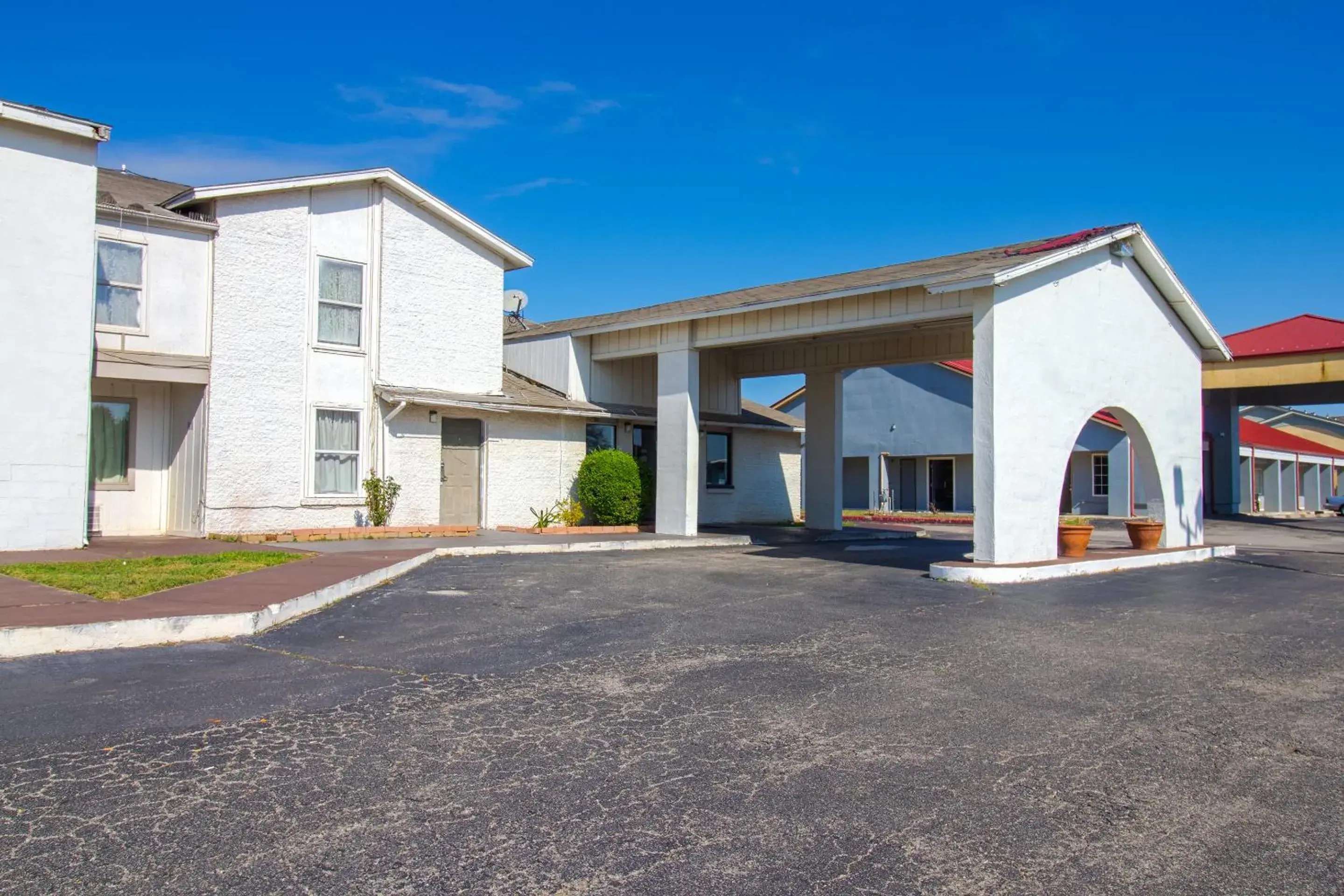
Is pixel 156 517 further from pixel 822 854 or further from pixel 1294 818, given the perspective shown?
pixel 1294 818

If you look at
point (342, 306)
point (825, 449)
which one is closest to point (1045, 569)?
point (825, 449)

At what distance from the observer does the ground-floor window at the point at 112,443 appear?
52.0 ft

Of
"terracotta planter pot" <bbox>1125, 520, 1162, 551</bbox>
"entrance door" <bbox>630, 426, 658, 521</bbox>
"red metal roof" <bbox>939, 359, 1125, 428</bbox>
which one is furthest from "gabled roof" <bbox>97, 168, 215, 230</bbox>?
"red metal roof" <bbox>939, 359, 1125, 428</bbox>

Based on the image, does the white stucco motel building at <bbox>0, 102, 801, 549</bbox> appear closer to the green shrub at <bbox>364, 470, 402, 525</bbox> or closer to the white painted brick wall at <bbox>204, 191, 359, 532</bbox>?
the white painted brick wall at <bbox>204, 191, 359, 532</bbox>

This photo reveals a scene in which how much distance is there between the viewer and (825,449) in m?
23.6

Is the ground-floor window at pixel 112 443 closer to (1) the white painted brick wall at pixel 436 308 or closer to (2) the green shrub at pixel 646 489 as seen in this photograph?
(1) the white painted brick wall at pixel 436 308

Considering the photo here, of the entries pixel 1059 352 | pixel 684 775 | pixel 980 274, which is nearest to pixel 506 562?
pixel 980 274

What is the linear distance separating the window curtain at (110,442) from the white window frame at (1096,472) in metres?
30.4

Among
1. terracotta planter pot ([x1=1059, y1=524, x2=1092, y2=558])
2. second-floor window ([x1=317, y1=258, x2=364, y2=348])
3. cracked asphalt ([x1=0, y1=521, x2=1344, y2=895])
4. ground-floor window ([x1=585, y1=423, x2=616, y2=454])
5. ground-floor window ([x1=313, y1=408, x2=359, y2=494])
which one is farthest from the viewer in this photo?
ground-floor window ([x1=585, y1=423, x2=616, y2=454])

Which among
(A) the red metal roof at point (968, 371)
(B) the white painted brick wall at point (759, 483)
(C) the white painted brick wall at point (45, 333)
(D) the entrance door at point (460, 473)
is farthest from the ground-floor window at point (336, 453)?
(A) the red metal roof at point (968, 371)

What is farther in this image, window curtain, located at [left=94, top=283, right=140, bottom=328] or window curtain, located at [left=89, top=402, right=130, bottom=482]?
window curtain, located at [left=89, top=402, right=130, bottom=482]

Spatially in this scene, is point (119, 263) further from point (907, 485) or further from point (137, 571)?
point (907, 485)

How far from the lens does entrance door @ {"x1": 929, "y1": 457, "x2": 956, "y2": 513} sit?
3769 cm

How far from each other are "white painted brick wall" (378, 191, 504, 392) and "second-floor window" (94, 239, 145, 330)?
158 inches
